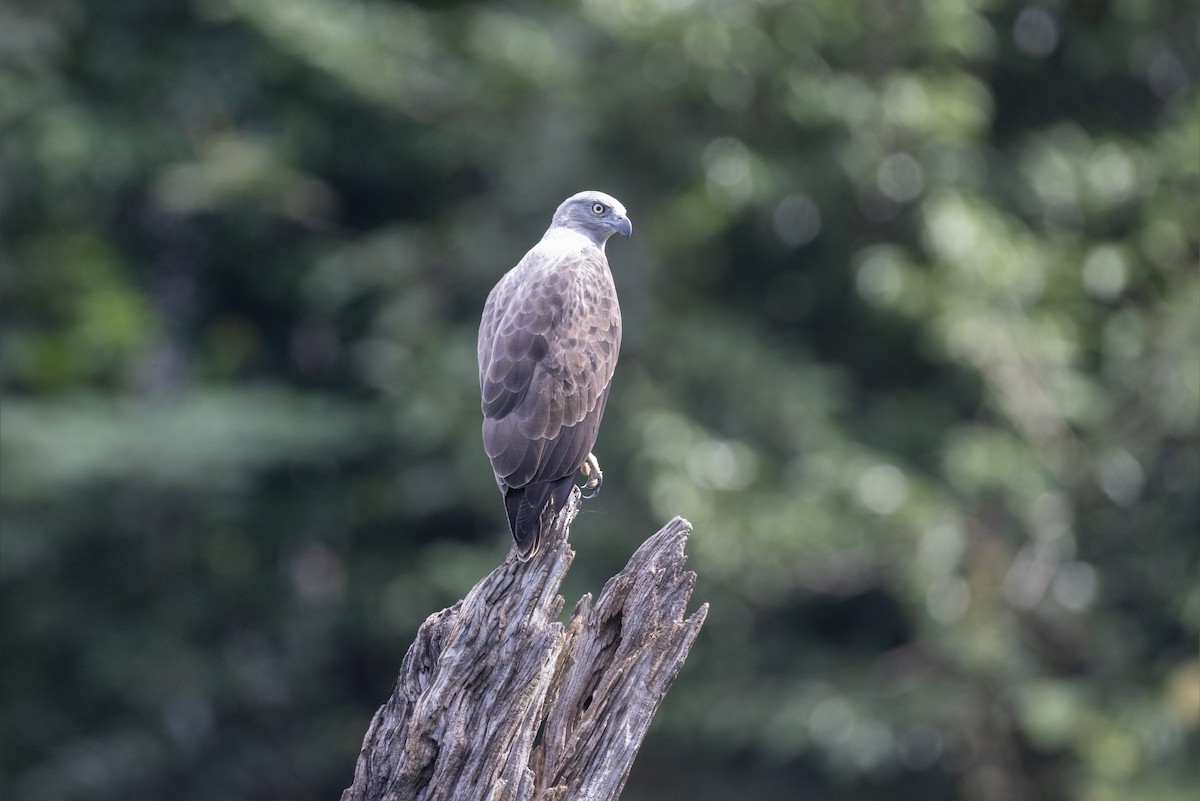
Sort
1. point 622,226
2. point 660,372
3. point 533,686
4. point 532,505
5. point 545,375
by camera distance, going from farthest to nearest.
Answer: point 660,372, point 622,226, point 545,375, point 532,505, point 533,686

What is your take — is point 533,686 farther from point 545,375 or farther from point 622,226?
point 622,226

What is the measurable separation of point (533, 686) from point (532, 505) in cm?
68

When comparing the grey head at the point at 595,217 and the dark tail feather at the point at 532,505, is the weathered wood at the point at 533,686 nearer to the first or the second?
the dark tail feather at the point at 532,505

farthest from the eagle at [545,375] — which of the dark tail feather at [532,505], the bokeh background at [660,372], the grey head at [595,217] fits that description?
the bokeh background at [660,372]

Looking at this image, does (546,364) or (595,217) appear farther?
(595,217)

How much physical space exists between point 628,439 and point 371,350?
302 centimetres

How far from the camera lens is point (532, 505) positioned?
495cm

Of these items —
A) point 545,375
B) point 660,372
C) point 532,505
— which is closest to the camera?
point 532,505

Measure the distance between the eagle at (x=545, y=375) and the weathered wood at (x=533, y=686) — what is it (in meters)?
0.24

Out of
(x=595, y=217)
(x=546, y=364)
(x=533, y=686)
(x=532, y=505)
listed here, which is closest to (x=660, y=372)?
(x=595, y=217)

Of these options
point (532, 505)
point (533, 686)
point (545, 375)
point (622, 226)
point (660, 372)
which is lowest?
point (533, 686)

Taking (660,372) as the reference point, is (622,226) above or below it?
below

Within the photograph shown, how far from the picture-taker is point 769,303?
12.3 meters

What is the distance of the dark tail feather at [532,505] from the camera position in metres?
4.77
